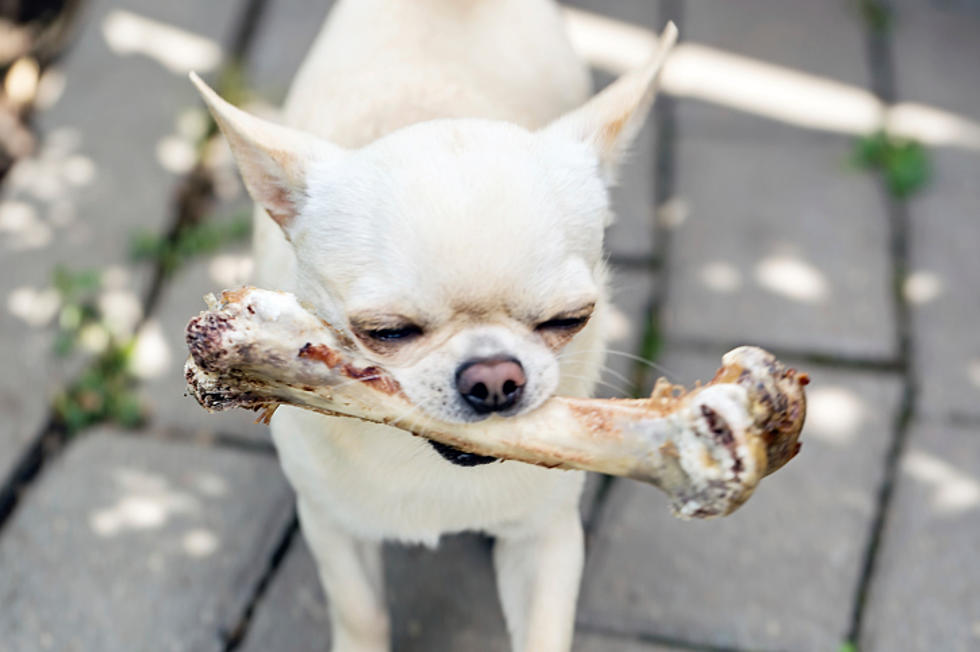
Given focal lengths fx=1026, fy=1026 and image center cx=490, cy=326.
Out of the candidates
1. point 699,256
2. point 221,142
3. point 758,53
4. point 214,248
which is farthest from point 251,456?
point 758,53

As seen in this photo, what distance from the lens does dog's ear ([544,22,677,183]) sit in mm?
2205

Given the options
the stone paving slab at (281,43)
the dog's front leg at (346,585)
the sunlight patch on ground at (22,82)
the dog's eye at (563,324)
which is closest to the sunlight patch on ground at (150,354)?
the dog's front leg at (346,585)

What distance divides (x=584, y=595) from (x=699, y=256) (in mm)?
1433

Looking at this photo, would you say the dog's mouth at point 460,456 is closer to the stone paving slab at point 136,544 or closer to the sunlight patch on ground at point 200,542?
the stone paving slab at point 136,544

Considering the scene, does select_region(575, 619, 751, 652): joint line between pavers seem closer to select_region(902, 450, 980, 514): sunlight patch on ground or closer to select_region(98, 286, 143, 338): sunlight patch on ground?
select_region(902, 450, 980, 514): sunlight patch on ground

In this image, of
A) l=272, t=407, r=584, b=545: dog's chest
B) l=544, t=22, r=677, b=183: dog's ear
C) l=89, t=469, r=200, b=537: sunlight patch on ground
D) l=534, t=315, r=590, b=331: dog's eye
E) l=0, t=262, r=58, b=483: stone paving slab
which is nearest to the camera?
l=534, t=315, r=590, b=331: dog's eye

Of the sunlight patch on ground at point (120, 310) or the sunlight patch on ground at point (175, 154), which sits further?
the sunlight patch on ground at point (175, 154)

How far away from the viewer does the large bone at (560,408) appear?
178cm

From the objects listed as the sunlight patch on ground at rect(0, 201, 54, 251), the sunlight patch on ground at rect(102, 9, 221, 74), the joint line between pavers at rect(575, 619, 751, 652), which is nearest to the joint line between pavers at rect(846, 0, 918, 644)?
the joint line between pavers at rect(575, 619, 751, 652)

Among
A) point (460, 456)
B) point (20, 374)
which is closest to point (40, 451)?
point (20, 374)

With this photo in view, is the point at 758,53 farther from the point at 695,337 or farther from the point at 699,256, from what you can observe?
the point at 695,337

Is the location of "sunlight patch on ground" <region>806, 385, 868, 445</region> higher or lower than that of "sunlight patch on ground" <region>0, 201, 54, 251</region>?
higher

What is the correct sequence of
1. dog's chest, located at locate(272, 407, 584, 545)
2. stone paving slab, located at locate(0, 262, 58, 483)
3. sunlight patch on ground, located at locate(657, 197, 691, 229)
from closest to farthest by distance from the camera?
dog's chest, located at locate(272, 407, 584, 545)
stone paving slab, located at locate(0, 262, 58, 483)
sunlight patch on ground, located at locate(657, 197, 691, 229)

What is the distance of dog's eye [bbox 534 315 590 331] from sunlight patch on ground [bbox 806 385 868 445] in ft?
4.91
